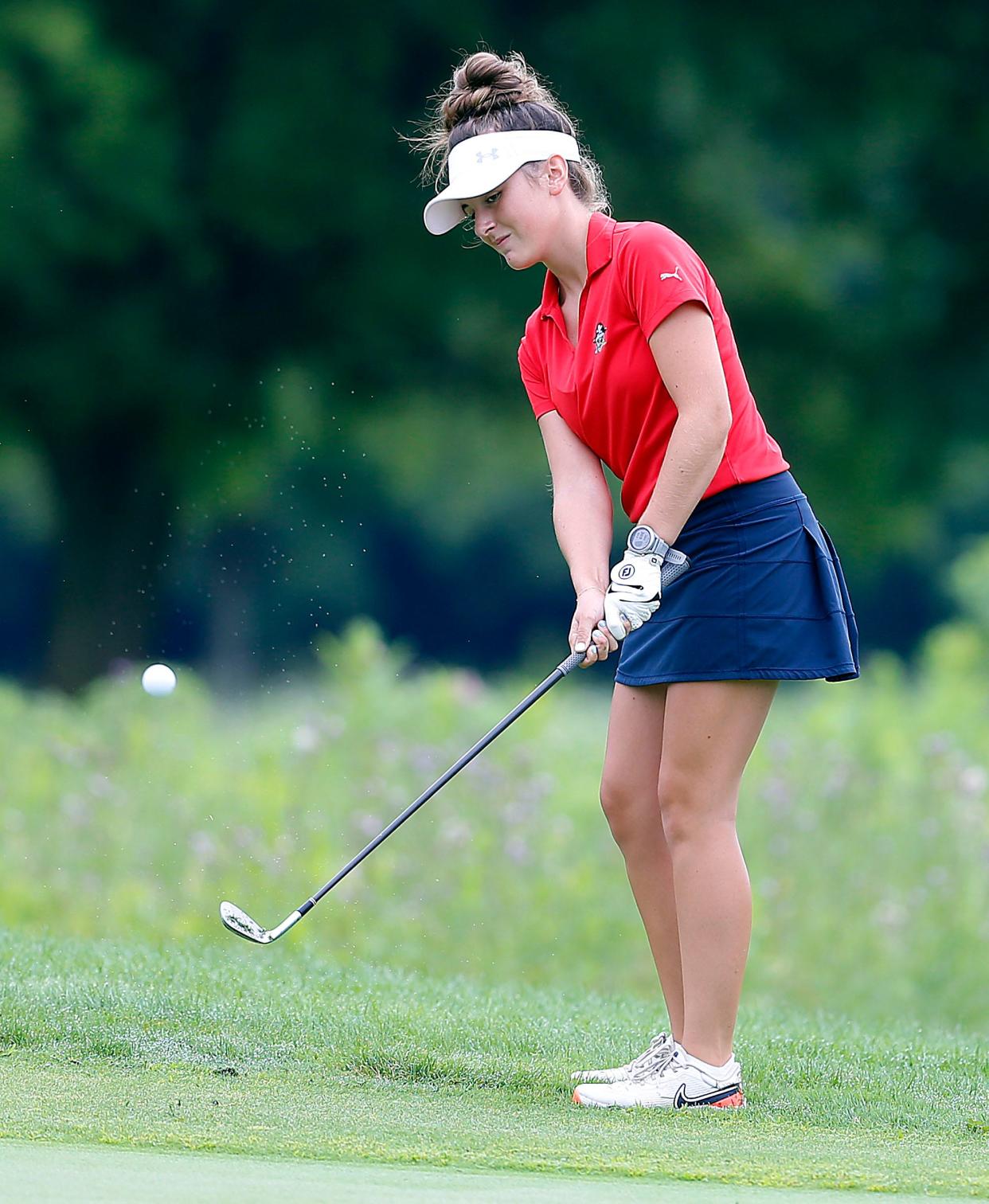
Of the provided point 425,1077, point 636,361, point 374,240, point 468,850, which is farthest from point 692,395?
point 374,240

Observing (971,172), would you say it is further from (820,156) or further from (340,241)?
(340,241)

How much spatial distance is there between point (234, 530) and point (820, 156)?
24.6ft

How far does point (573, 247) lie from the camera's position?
3.29 m

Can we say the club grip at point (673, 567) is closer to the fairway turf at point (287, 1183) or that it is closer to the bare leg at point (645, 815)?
the bare leg at point (645, 815)

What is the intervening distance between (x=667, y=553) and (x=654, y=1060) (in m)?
0.98

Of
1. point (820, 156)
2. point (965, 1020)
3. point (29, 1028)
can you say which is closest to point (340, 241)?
point (820, 156)

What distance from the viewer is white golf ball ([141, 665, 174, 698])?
4.41 meters

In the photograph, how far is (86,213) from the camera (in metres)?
11.1

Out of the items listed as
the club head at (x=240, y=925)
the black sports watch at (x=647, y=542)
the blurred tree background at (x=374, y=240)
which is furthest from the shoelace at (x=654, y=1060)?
the blurred tree background at (x=374, y=240)

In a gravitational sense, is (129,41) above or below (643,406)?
above

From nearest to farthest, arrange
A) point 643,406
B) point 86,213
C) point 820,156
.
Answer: point 643,406
point 86,213
point 820,156

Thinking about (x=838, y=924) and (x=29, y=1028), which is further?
(x=838, y=924)

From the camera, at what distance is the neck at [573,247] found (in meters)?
3.29

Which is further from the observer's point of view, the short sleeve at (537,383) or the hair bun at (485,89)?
the short sleeve at (537,383)
